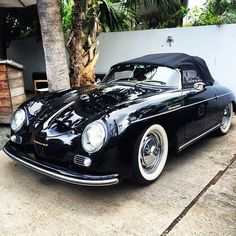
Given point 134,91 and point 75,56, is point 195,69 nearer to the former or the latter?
point 134,91

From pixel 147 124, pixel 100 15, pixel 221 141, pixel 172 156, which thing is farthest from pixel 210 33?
pixel 147 124

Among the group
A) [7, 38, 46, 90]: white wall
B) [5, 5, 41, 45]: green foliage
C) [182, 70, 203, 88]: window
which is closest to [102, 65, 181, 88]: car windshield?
[182, 70, 203, 88]: window

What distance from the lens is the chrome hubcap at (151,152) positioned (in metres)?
3.20

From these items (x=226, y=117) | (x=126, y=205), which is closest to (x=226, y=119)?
(x=226, y=117)

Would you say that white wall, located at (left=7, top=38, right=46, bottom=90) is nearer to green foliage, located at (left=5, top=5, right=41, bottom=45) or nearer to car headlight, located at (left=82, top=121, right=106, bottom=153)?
green foliage, located at (left=5, top=5, right=41, bottom=45)

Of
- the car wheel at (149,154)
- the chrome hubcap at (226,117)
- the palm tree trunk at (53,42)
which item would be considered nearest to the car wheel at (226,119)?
the chrome hubcap at (226,117)

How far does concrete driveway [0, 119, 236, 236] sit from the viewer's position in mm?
2512

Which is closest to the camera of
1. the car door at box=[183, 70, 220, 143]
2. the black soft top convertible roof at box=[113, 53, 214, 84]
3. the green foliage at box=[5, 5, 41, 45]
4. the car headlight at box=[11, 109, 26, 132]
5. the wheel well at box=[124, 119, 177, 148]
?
the wheel well at box=[124, 119, 177, 148]

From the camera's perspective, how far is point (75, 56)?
19.8 feet

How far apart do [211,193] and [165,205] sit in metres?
0.55

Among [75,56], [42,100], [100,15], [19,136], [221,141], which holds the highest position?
[100,15]

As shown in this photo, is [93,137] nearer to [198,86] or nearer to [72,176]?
[72,176]

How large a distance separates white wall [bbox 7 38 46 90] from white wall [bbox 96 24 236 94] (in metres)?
2.44

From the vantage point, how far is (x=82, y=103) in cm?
332
